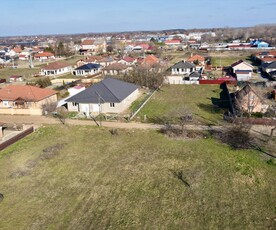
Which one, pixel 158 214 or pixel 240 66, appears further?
pixel 240 66

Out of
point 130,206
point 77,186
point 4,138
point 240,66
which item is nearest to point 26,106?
point 4,138

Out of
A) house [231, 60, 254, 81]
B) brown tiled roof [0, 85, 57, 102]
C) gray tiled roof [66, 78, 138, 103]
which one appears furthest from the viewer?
house [231, 60, 254, 81]

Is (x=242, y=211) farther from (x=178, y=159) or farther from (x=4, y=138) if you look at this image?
(x=4, y=138)

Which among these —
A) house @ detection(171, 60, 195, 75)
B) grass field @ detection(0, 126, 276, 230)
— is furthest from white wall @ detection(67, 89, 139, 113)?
house @ detection(171, 60, 195, 75)

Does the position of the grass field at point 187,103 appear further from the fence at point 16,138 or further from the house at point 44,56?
the house at point 44,56

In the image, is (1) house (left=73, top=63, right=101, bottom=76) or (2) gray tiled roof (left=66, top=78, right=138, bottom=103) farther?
(1) house (left=73, top=63, right=101, bottom=76)

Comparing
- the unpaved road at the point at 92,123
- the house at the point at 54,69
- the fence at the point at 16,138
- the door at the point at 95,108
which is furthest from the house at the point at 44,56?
the fence at the point at 16,138

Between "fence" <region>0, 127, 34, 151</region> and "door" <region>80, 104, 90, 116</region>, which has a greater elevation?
"door" <region>80, 104, 90, 116</region>

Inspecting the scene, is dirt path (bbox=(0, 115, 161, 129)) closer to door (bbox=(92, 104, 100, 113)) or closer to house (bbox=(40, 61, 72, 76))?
door (bbox=(92, 104, 100, 113))
